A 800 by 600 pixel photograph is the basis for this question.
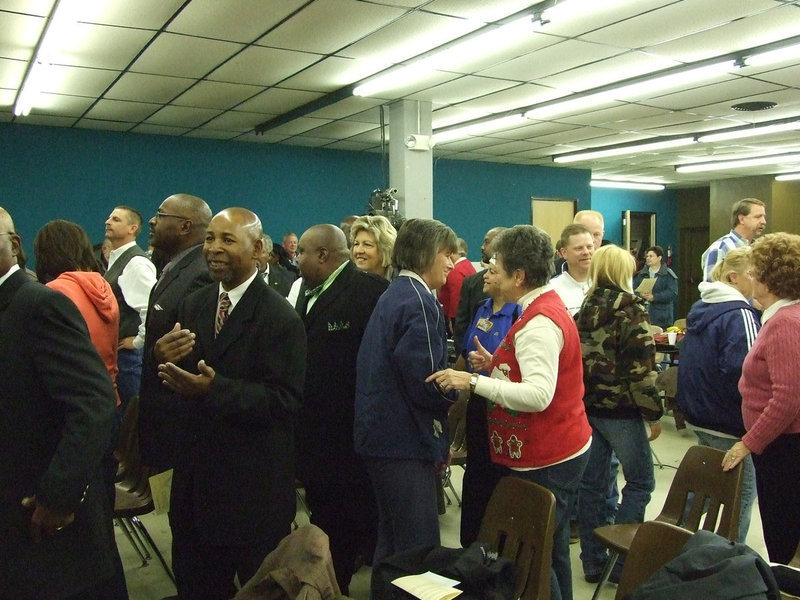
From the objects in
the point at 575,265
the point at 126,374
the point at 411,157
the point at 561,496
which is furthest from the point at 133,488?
the point at 411,157

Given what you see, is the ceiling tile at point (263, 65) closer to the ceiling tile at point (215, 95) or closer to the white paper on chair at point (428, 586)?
the ceiling tile at point (215, 95)

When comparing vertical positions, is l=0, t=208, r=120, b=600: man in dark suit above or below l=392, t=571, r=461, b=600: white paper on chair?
above

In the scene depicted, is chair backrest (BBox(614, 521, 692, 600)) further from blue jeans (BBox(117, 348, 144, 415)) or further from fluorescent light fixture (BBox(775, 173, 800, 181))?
fluorescent light fixture (BBox(775, 173, 800, 181))

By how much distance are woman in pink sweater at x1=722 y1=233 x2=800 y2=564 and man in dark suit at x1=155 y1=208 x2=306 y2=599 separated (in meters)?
1.54

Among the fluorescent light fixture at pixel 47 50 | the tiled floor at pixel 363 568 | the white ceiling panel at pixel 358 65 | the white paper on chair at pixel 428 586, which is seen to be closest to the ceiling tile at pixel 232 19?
the white ceiling panel at pixel 358 65

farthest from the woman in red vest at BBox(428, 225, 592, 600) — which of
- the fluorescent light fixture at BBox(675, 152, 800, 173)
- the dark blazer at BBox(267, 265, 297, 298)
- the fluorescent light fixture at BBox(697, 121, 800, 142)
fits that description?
the fluorescent light fixture at BBox(675, 152, 800, 173)

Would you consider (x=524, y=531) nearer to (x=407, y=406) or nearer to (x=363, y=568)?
(x=407, y=406)

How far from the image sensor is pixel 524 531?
6.75 feet

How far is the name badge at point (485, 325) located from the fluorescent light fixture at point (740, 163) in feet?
33.4

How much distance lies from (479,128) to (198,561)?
292 inches

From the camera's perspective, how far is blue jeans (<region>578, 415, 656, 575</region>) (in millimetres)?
3113

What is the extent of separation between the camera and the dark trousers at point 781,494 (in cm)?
258

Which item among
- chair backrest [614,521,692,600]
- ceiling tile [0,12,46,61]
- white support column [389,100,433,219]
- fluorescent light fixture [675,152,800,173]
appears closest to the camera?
chair backrest [614,521,692,600]

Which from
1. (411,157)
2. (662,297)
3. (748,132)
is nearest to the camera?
(411,157)
